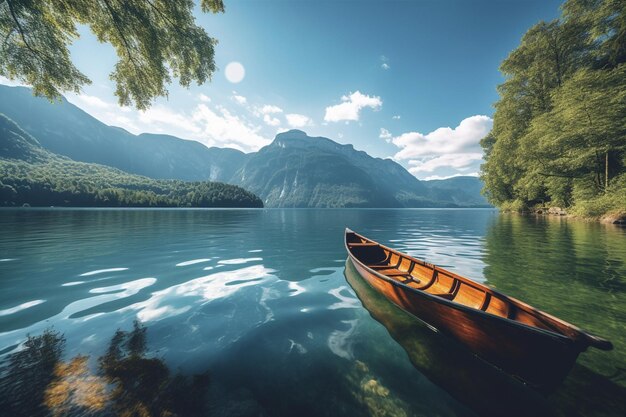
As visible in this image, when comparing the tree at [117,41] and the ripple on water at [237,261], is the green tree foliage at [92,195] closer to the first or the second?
the tree at [117,41]

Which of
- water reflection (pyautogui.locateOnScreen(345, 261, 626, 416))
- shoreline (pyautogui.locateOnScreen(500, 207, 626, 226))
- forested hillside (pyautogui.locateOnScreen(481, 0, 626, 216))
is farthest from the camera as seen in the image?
shoreline (pyautogui.locateOnScreen(500, 207, 626, 226))

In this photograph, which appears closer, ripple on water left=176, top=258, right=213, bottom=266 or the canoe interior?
the canoe interior

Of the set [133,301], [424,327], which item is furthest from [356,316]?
[133,301]

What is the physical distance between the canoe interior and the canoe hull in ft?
0.83

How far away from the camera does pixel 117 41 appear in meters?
10.5

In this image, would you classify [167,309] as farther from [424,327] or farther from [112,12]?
[112,12]

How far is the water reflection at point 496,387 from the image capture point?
3.54 metres

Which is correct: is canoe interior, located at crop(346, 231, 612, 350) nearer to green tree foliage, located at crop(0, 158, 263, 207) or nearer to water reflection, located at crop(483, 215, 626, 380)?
water reflection, located at crop(483, 215, 626, 380)

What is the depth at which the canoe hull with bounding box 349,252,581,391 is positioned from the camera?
3381mm

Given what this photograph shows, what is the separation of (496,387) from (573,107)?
114 feet

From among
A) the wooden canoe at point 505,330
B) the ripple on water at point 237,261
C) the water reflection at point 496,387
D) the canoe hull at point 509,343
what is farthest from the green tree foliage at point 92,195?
the canoe hull at point 509,343

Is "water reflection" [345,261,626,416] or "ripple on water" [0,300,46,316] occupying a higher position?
"ripple on water" [0,300,46,316]

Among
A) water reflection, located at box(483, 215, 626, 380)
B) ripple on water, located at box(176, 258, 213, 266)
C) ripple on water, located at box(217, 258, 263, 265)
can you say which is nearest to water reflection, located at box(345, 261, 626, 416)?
water reflection, located at box(483, 215, 626, 380)

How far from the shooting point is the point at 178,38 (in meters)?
11.0
